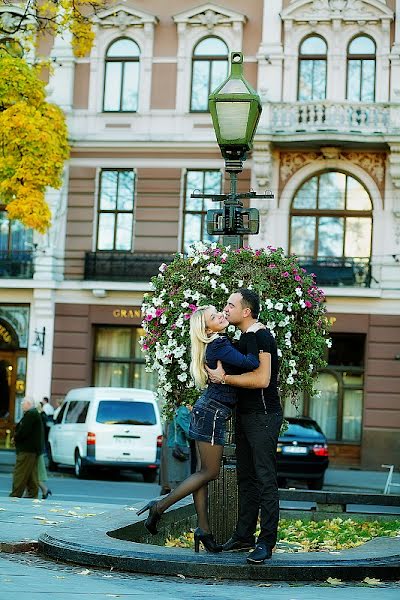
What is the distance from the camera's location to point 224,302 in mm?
11273

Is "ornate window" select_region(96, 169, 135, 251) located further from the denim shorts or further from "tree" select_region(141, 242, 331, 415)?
the denim shorts

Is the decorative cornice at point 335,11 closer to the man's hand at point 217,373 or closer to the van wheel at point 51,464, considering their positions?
the van wheel at point 51,464

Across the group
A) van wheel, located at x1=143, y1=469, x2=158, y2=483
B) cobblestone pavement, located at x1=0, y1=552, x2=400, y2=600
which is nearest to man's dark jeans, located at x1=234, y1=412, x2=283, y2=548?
cobblestone pavement, located at x1=0, y1=552, x2=400, y2=600

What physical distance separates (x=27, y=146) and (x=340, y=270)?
10816 millimetres

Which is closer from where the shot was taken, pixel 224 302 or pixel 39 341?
pixel 224 302

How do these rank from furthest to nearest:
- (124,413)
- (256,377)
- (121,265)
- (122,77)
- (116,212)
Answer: (122,77), (116,212), (121,265), (124,413), (256,377)

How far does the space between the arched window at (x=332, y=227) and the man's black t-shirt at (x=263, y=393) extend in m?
22.7

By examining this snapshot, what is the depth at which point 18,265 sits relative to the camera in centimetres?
3325

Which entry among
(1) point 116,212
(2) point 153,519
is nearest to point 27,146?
(1) point 116,212

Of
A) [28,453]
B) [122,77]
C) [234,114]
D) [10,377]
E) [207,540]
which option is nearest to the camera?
[207,540]

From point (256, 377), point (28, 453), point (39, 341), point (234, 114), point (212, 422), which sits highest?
point (234, 114)

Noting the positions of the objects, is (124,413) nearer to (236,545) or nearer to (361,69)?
(361,69)

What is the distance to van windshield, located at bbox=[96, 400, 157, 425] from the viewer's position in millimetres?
25031

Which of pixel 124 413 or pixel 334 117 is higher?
pixel 334 117
